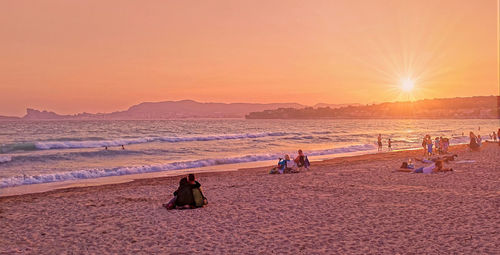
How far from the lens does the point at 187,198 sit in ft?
37.6

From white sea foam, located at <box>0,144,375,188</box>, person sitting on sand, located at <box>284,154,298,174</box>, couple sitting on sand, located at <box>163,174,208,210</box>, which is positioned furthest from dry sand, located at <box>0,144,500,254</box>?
white sea foam, located at <box>0,144,375,188</box>

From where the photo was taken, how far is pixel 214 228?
30.2ft

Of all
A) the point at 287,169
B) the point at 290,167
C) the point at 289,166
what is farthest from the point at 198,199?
the point at 289,166

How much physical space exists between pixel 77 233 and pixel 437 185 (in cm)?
1193

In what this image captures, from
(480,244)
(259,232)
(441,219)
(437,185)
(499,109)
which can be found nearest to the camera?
(480,244)

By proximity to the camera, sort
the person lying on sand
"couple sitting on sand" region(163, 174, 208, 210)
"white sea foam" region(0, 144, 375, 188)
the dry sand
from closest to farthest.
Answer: the dry sand, "couple sitting on sand" region(163, 174, 208, 210), the person lying on sand, "white sea foam" region(0, 144, 375, 188)

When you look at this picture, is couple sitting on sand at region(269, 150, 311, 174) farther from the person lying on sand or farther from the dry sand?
the person lying on sand

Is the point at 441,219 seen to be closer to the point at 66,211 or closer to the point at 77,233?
the point at 77,233

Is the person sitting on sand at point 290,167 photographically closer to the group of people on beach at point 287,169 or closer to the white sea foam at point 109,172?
the group of people on beach at point 287,169

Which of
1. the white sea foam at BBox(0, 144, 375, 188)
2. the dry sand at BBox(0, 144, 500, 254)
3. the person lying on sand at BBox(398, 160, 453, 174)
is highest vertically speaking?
the person lying on sand at BBox(398, 160, 453, 174)

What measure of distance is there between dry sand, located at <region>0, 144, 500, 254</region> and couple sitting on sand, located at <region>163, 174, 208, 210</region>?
1.21ft

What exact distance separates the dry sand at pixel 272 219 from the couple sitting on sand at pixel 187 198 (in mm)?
368

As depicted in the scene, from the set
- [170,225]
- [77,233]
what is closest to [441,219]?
[170,225]

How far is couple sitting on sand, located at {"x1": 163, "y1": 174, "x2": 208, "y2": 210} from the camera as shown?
451 inches
